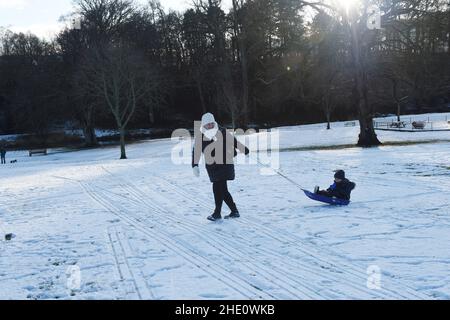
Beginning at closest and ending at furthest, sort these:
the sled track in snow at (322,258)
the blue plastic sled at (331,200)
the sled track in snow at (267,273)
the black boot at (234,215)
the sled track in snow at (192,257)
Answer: the sled track in snow at (322,258), the sled track in snow at (267,273), the sled track in snow at (192,257), the black boot at (234,215), the blue plastic sled at (331,200)

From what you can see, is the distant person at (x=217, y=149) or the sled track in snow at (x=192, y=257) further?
the distant person at (x=217, y=149)

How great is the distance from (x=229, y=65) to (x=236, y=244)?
4815cm

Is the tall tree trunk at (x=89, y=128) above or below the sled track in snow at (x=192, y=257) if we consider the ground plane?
above

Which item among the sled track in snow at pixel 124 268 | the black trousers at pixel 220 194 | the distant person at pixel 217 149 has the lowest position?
the sled track in snow at pixel 124 268

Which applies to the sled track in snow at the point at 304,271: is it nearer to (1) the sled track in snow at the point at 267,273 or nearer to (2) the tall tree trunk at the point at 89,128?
(1) the sled track in snow at the point at 267,273

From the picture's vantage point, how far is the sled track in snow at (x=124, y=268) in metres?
5.01

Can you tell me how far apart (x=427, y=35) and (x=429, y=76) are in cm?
458

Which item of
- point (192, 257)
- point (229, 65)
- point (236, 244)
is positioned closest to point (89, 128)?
point (229, 65)

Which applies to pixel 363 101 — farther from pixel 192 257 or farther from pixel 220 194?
pixel 192 257

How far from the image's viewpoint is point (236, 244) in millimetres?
6801

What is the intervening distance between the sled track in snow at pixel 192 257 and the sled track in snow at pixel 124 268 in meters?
0.48

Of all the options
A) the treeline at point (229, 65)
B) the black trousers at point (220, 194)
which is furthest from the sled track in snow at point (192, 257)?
the treeline at point (229, 65)

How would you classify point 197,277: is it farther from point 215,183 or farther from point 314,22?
point 314,22

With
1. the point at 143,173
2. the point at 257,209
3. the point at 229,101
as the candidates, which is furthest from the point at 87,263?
the point at 229,101
